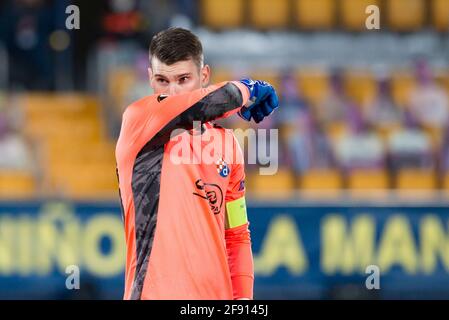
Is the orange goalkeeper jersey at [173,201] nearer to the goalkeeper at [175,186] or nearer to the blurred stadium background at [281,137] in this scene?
the goalkeeper at [175,186]

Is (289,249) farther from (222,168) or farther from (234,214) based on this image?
(222,168)

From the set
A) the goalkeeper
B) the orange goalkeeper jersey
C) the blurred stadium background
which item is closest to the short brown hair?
the goalkeeper

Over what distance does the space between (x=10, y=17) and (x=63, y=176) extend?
2767 millimetres

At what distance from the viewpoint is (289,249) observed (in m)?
8.31

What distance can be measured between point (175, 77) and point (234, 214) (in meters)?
0.49

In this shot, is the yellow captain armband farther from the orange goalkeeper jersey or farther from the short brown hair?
the short brown hair

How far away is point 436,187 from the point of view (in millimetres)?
10000

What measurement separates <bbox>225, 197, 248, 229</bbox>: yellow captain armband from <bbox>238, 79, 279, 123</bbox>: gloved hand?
0.31 meters

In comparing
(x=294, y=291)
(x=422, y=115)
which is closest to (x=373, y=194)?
(x=294, y=291)

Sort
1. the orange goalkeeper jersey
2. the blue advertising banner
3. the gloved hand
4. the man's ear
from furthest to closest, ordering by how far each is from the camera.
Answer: the blue advertising banner
the man's ear
the gloved hand
the orange goalkeeper jersey

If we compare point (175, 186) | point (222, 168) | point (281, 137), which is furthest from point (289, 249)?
point (175, 186)

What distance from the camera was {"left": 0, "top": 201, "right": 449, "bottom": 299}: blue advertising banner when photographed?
8.12 metres

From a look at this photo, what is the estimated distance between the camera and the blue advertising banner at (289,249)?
812cm

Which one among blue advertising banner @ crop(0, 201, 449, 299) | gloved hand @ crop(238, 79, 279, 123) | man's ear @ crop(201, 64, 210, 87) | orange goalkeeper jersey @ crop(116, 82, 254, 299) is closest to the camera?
orange goalkeeper jersey @ crop(116, 82, 254, 299)
